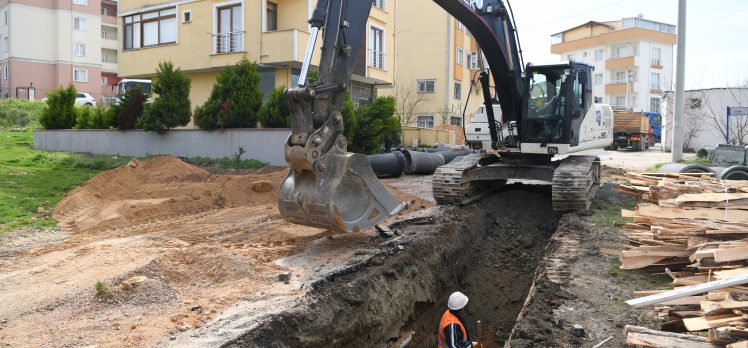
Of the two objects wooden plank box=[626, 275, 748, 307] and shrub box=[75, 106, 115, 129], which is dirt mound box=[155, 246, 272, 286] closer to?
wooden plank box=[626, 275, 748, 307]

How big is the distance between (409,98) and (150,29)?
16.7m

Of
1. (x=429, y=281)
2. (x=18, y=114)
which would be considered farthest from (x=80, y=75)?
(x=429, y=281)

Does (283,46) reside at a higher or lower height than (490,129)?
higher

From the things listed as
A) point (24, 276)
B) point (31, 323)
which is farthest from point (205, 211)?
point (31, 323)

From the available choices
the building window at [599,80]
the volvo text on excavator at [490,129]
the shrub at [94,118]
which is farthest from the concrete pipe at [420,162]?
the building window at [599,80]

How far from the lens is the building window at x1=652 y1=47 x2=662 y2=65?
63.3 m

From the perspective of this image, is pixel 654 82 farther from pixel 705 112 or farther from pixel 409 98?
pixel 409 98

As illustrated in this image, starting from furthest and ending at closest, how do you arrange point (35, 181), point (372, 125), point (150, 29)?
point (150, 29)
point (372, 125)
point (35, 181)

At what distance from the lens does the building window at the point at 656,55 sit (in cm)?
6331

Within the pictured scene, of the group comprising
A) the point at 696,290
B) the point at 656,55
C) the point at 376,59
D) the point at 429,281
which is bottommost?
the point at 429,281

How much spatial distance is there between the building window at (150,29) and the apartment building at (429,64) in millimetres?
14788

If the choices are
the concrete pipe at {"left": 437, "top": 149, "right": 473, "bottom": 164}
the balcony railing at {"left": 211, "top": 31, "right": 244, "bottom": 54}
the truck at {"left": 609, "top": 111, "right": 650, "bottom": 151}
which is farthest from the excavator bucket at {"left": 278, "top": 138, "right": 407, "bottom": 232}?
the truck at {"left": 609, "top": 111, "right": 650, "bottom": 151}

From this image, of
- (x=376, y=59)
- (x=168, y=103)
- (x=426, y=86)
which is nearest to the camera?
(x=168, y=103)

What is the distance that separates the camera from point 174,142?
19203mm
